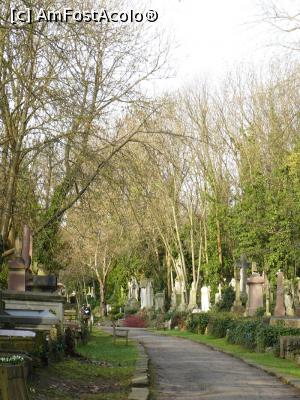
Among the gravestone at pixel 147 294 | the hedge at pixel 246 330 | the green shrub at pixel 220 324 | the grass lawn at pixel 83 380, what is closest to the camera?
the grass lawn at pixel 83 380

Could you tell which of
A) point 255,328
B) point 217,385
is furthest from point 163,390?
point 255,328

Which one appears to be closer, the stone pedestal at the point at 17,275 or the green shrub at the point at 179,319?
the stone pedestal at the point at 17,275

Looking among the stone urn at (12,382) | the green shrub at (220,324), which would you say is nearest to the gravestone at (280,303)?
the green shrub at (220,324)

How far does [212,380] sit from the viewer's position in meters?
15.4

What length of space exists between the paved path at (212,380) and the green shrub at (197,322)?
15058 mm

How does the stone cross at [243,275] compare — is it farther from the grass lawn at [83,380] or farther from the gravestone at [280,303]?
the grass lawn at [83,380]

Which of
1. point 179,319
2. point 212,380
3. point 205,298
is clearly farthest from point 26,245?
point 205,298

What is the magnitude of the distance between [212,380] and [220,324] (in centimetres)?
1812

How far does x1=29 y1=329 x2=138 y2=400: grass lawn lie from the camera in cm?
1210

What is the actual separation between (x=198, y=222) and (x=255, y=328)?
31645 millimetres

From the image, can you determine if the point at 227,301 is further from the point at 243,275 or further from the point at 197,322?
the point at 197,322

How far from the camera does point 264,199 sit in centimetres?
4612

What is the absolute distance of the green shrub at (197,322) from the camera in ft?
125

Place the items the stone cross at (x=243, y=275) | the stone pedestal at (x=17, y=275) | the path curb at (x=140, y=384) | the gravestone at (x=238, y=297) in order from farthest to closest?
the stone cross at (x=243, y=275), the gravestone at (x=238, y=297), the stone pedestal at (x=17, y=275), the path curb at (x=140, y=384)
